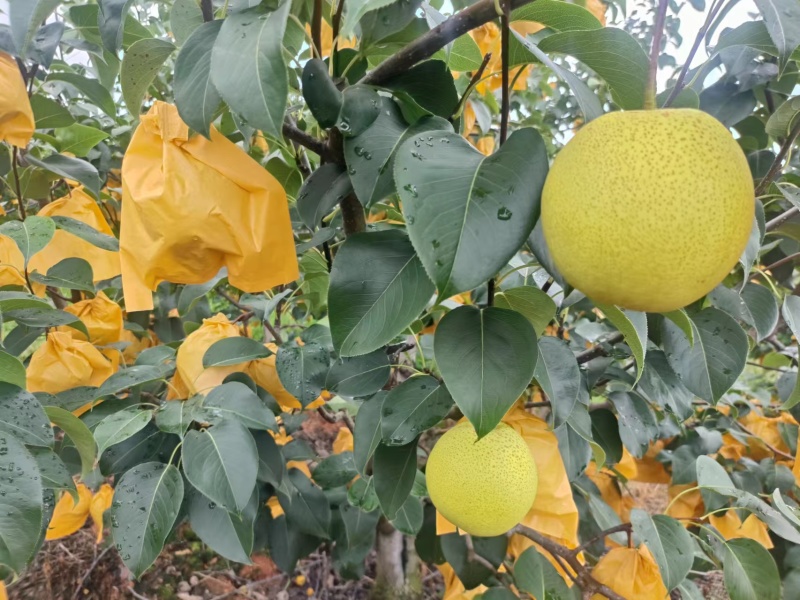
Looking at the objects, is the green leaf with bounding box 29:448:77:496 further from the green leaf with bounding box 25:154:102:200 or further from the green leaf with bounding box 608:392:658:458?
the green leaf with bounding box 608:392:658:458

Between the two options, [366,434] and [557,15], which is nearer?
[557,15]

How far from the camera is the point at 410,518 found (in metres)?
1.04

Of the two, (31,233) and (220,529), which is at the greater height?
(31,233)

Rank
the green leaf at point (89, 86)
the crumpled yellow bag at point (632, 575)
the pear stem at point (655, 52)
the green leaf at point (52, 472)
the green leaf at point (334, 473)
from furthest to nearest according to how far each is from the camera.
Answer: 1. the green leaf at point (334, 473)
2. the green leaf at point (89, 86)
3. the crumpled yellow bag at point (632, 575)
4. the green leaf at point (52, 472)
5. the pear stem at point (655, 52)

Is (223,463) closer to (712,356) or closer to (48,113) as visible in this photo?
(712,356)

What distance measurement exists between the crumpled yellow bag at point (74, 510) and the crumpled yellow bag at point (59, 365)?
32 centimetres

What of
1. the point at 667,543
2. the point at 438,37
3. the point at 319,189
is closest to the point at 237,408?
the point at 319,189

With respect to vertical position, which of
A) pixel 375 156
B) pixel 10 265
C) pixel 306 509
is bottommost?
pixel 306 509

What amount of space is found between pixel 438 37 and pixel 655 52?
18cm

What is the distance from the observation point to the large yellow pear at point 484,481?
622 millimetres

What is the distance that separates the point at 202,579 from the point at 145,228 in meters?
1.55

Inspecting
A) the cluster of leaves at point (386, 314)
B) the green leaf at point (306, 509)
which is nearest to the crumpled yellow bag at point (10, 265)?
the cluster of leaves at point (386, 314)

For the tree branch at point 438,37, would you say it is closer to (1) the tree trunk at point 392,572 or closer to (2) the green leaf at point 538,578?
(2) the green leaf at point 538,578

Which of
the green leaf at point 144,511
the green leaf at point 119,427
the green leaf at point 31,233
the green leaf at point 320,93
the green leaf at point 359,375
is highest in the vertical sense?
the green leaf at point 320,93
